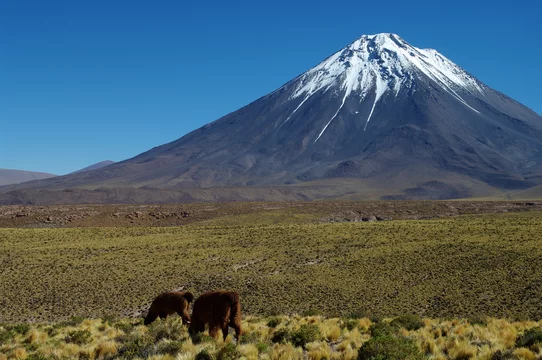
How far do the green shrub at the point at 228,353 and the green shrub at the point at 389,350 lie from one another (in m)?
2.34

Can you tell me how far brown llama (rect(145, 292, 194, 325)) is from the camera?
12.5 m

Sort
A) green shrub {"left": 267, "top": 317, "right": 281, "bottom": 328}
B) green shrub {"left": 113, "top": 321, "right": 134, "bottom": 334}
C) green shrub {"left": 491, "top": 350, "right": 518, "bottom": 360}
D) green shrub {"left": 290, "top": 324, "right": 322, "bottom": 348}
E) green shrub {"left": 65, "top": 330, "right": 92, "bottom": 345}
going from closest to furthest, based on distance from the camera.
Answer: green shrub {"left": 491, "top": 350, "right": 518, "bottom": 360} < green shrub {"left": 290, "top": 324, "right": 322, "bottom": 348} < green shrub {"left": 65, "top": 330, "right": 92, "bottom": 345} < green shrub {"left": 113, "top": 321, "right": 134, "bottom": 334} < green shrub {"left": 267, "top": 317, "right": 281, "bottom": 328}

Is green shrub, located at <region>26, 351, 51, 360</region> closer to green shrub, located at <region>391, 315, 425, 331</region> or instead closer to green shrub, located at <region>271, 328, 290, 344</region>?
green shrub, located at <region>271, 328, 290, 344</region>

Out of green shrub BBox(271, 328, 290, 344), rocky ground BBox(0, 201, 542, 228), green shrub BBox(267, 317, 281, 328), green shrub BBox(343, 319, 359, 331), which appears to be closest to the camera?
green shrub BBox(271, 328, 290, 344)

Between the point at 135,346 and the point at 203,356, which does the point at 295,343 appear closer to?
the point at 203,356

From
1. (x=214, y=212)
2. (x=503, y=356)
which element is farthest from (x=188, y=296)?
(x=214, y=212)

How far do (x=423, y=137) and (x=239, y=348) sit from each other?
188 metres

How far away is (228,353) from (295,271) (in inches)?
708

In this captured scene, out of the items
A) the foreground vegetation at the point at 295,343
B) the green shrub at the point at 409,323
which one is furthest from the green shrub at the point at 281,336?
the green shrub at the point at 409,323

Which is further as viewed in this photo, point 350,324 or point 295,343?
point 350,324

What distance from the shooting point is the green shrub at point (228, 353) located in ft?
30.8

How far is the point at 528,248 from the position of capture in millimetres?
28234

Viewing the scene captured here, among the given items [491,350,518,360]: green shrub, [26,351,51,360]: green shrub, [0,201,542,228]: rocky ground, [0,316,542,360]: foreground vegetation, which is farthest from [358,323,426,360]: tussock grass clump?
[0,201,542,228]: rocky ground

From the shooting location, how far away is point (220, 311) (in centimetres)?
1089
